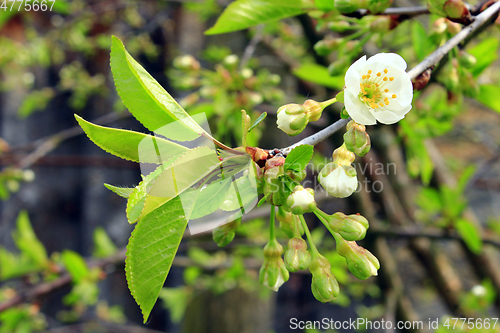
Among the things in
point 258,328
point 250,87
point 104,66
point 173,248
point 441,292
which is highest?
point 173,248

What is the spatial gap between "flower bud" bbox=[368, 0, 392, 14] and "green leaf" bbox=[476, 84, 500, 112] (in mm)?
372

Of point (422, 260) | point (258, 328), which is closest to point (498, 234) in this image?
point (422, 260)

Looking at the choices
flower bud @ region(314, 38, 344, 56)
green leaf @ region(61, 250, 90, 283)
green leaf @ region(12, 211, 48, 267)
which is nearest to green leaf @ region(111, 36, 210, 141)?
flower bud @ region(314, 38, 344, 56)

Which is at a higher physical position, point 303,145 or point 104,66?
point 303,145

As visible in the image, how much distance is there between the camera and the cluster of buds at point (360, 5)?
21.1 inches

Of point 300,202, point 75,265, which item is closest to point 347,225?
point 300,202

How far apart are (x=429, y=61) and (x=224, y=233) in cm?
41

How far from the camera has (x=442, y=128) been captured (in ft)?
3.18

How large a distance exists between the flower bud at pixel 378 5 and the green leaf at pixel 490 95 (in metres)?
0.37

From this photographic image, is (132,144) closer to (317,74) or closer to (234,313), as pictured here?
(317,74)

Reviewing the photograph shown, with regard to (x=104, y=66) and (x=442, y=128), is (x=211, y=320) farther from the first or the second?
(x=104, y=66)

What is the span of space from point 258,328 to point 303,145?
2001 millimetres

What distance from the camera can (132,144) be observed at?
392 millimetres

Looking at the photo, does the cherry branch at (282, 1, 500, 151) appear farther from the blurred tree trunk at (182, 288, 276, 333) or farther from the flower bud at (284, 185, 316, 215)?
the blurred tree trunk at (182, 288, 276, 333)
